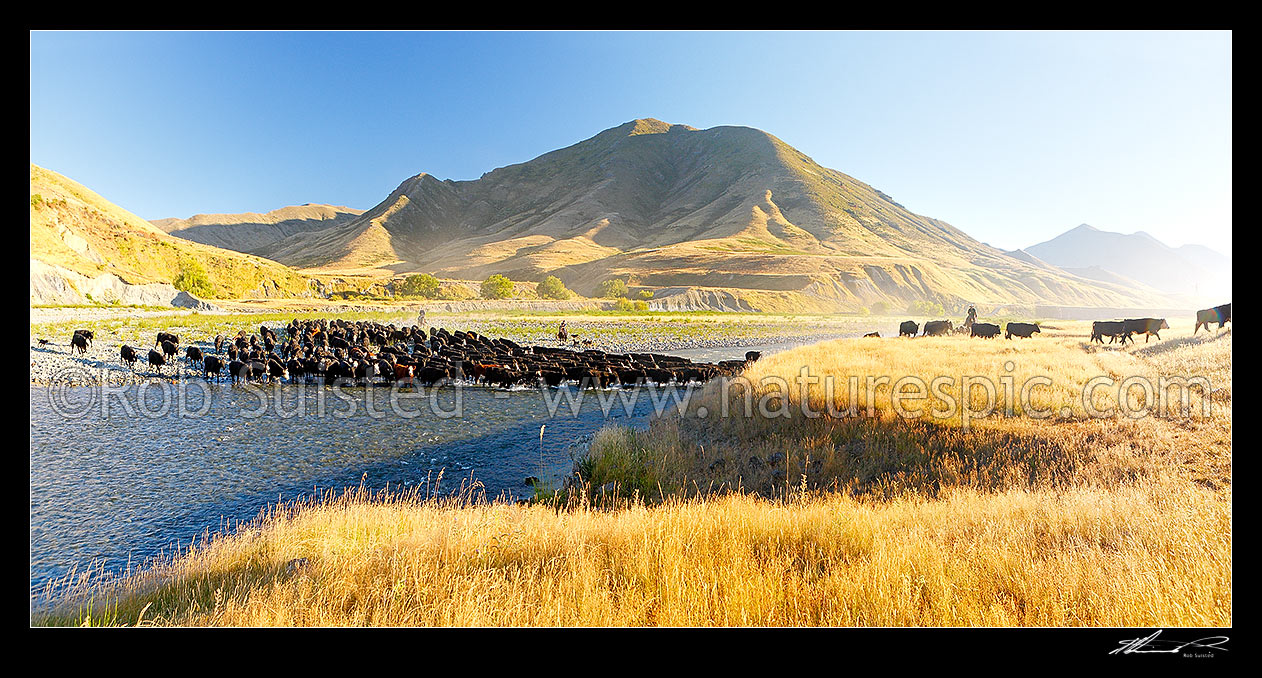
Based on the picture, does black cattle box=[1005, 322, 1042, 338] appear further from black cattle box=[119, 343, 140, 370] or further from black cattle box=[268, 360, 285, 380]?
black cattle box=[119, 343, 140, 370]

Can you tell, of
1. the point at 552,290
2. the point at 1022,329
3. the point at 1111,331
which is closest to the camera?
the point at 1111,331

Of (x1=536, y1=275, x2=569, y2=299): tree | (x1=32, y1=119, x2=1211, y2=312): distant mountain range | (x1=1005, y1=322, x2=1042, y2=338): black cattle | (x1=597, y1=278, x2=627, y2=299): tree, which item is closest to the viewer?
(x1=1005, y1=322, x2=1042, y2=338): black cattle

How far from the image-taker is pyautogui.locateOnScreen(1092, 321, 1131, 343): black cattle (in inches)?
719

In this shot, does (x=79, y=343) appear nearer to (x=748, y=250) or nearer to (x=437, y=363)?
(x=437, y=363)

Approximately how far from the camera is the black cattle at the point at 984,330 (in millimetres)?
26094

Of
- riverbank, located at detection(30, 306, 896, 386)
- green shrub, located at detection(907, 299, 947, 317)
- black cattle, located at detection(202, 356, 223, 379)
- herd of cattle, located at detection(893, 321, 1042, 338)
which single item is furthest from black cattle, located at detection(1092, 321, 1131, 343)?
green shrub, located at detection(907, 299, 947, 317)

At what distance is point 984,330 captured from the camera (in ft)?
88.7
